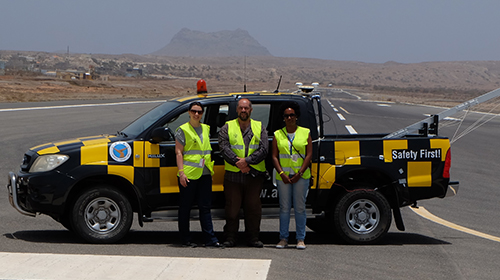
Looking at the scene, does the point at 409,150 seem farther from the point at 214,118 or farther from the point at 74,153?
the point at 74,153

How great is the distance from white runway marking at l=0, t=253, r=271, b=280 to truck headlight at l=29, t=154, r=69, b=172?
104 cm

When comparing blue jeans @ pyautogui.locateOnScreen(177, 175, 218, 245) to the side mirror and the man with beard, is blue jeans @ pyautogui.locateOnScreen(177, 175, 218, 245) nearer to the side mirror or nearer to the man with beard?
the man with beard

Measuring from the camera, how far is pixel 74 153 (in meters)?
7.14

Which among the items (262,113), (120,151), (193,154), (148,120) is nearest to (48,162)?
(120,151)

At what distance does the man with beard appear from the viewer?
7.09 m

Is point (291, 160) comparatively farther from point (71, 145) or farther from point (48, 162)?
point (48, 162)

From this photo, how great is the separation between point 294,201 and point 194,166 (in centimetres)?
127

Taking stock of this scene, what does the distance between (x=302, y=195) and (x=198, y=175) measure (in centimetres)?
125

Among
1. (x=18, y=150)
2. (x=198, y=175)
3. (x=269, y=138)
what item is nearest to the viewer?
(x=198, y=175)

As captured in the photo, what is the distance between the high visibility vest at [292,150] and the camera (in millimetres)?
7188

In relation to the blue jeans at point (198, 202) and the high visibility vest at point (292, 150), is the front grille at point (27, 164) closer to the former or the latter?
the blue jeans at point (198, 202)

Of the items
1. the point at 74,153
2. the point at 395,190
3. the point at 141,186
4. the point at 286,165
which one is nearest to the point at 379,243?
the point at 395,190

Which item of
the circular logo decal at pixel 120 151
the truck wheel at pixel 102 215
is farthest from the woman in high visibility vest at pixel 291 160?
the truck wheel at pixel 102 215

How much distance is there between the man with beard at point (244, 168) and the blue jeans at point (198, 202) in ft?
0.74
